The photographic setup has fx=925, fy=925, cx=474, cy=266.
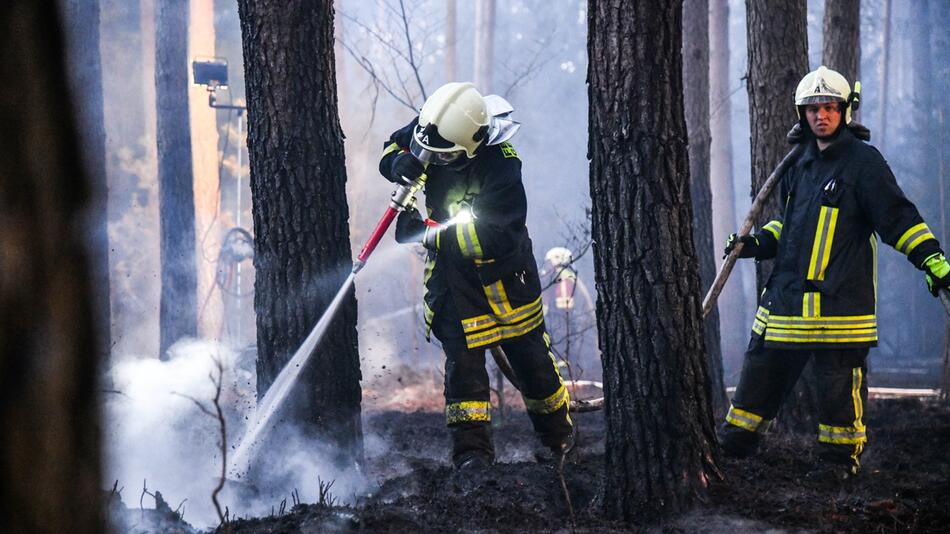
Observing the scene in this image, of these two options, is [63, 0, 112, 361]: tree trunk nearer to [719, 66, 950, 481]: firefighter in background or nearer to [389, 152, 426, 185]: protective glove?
[389, 152, 426, 185]: protective glove

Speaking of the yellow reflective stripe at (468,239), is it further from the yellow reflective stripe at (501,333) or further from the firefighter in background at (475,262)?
the yellow reflective stripe at (501,333)

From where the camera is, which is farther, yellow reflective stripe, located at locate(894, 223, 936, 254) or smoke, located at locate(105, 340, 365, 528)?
smoke, located at locate(105, 340, 365, 528)

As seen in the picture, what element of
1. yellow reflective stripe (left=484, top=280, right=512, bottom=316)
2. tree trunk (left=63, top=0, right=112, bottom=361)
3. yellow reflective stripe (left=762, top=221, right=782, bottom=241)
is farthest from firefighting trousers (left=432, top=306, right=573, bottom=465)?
tree trunk (left=63, top=0, right=112, bottom=361)

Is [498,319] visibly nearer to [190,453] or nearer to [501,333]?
[501,333]

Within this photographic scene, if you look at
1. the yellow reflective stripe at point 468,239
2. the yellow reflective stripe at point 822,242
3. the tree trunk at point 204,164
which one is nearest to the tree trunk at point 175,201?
the tree trunk at point 204,164

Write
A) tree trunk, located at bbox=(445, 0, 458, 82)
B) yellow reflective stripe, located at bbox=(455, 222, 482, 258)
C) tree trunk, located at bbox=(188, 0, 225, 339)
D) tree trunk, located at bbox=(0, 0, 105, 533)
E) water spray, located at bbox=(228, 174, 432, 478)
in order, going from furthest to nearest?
tree trunk, located at bbox=(445, 0, 458, 82)
tree trunk, located at bbox=(188, 0, 225, 339)
water spray, located at bbox=(228, 174, 432, 478)
yellow reflective stripe, located at bbox=(455, 222, 482, 258)
tree trunk, located at bbox=(0, 0, 105, 533)

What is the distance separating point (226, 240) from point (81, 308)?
34.0 feet

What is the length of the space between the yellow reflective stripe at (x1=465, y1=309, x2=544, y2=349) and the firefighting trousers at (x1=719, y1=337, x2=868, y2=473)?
1.18 m

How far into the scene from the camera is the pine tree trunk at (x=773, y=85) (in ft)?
20.6

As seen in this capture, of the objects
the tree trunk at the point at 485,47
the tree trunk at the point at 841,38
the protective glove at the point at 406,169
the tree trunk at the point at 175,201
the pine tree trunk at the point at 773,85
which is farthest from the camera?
the tree trunk at the point at 485,47

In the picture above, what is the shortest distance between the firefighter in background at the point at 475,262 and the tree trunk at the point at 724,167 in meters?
14.4

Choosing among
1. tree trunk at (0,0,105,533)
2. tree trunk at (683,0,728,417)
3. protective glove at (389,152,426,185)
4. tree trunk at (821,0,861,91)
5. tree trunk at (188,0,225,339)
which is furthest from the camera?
tree trunk at (188,0,225,339)

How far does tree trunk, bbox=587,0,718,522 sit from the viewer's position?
152 inches

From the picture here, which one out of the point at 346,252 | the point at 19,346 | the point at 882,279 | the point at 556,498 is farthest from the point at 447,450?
the point at 882,279
